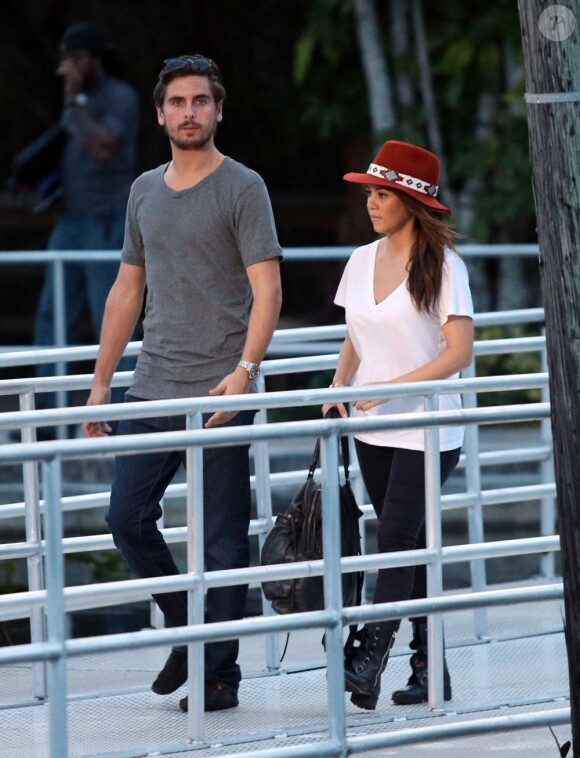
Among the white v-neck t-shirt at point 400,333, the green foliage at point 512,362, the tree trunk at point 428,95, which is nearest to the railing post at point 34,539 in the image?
the white v-neck t-shirt at point 400,333

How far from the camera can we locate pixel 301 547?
4895 mm

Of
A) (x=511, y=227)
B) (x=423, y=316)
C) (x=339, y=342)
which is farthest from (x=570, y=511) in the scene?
(x=511, y=227)

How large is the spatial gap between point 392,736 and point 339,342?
548 centimetres

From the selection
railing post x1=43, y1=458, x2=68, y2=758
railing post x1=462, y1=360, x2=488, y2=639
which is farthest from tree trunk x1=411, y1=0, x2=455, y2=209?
railing post x1=43, y1=458, x2=68, y2=758

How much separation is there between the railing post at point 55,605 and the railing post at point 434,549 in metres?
1.21

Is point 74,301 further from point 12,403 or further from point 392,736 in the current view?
point 392,736

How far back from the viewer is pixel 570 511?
4355mm

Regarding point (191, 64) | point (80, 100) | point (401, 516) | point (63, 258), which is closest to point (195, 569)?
point (401, 516)

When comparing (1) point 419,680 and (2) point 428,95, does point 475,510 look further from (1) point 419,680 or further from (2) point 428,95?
(2) point 428,95

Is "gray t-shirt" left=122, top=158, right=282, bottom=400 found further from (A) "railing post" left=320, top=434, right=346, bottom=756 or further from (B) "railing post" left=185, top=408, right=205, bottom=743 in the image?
(A) "railing post" left=320, top=434, right=346, bottom=756

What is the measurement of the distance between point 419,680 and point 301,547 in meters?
0.68

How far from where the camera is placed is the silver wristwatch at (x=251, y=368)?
16.5ft

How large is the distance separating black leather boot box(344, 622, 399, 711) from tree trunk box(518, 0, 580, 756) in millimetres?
789

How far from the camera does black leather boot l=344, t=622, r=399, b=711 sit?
16.5 ft
